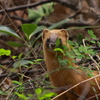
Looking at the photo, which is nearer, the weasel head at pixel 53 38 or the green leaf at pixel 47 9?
the weasel head at pixel 53 38

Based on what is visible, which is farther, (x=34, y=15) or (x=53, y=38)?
(x=34, y=15)

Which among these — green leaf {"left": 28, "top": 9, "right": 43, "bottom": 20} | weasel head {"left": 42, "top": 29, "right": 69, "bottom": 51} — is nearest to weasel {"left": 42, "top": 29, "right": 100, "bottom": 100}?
weasel head {"left": 42, "top": 29, "right": 69, "bottom": 51}

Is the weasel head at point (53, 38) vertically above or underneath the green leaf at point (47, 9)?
above

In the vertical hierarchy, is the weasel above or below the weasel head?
below

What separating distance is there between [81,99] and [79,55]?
0.61 meters

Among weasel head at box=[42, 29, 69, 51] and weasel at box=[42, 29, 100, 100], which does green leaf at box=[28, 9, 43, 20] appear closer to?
weasel head at box=[42, 29, 69, 51]

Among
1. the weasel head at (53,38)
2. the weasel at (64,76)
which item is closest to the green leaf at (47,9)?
the weasel head at (53,38)

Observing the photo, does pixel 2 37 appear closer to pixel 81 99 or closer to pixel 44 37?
pixel 44 37

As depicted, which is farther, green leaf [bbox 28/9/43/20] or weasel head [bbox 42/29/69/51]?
green leaf [bbox 28/9/43/20]

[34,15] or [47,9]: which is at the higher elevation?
[47,9]

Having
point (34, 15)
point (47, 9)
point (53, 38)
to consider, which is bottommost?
point (34, 15)

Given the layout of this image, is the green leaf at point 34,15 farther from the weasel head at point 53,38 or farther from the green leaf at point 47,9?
the weasel head at point 53,38

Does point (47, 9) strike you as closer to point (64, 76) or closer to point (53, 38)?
point (53, 38)

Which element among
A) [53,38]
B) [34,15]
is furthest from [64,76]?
[34,15]
